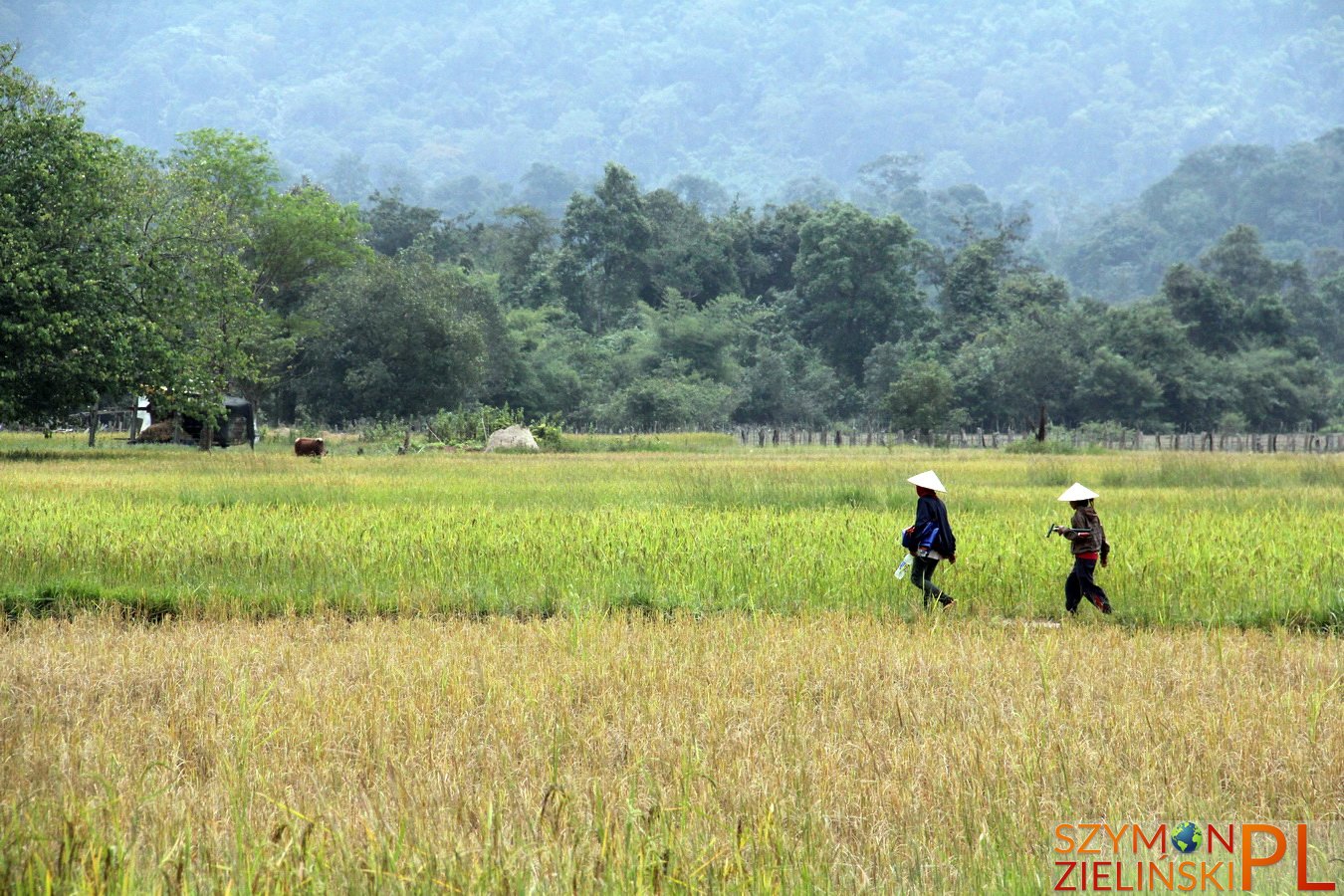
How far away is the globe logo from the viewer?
433 cm

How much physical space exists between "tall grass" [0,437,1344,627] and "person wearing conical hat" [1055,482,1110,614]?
381 mm

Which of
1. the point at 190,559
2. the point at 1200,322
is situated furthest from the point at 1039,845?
the point at 1200,322

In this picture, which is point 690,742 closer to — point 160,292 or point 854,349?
point 160,292

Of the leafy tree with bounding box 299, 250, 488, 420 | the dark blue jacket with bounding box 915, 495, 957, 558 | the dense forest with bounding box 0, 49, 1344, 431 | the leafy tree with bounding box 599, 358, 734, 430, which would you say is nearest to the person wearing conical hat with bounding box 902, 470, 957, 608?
the dark blue jacket with bounding box 915, 495, 957, 558

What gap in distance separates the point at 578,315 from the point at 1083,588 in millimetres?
77644

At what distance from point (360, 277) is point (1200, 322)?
4914 centimetres

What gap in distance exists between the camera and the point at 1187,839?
4383mm

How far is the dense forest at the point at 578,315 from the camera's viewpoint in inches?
1309

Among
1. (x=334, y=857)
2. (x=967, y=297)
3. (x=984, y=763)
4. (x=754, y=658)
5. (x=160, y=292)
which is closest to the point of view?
(x=334, y=857)

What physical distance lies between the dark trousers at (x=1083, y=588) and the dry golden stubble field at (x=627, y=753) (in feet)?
3.51

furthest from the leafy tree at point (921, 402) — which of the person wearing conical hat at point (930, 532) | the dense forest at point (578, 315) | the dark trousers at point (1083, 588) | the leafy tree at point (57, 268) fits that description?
the person wearing conical hat at point (930, 532)

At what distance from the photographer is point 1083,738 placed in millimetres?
6152

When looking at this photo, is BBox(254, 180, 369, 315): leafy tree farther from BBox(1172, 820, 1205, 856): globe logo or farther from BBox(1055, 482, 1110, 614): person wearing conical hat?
BBox(1172, 820, 1205, 856): globe logo

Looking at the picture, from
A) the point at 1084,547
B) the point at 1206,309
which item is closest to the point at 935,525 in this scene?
the point at 1084,547
